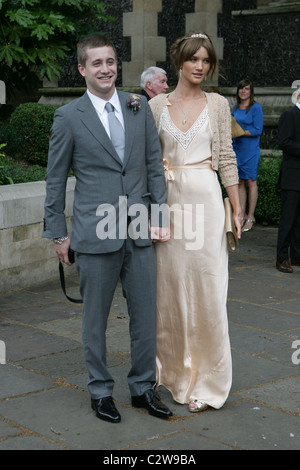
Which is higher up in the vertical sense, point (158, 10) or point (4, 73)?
point (158, 10)

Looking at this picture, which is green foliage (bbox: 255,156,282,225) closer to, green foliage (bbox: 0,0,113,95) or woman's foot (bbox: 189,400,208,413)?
green foliage (bbox: 0,0,113,95)

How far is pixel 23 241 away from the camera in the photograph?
774 cm

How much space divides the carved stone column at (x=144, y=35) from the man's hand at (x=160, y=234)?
955cm

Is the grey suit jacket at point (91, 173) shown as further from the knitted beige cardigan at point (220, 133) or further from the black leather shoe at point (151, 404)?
the black leather shoe at point (151, 404)

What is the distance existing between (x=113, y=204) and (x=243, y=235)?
6.35 metres

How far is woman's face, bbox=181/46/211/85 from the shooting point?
4586 millimetres

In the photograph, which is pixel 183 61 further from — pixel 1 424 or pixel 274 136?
pixel 274 136

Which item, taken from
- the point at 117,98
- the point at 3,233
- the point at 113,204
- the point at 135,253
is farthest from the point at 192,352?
the point at 3,233

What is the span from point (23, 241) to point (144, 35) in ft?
22.8

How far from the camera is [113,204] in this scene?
441 centimetres

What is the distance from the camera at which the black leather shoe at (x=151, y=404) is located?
4.48 meters
